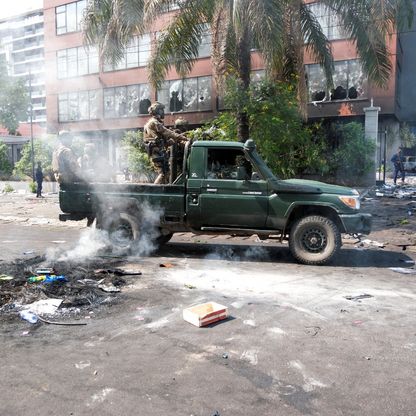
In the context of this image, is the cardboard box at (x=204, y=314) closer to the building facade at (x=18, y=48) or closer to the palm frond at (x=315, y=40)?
the building facade at (x=18, y=48)

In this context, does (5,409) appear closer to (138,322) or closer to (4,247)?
(138,322)

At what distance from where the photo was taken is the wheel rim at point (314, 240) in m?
7.34

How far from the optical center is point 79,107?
3344cm

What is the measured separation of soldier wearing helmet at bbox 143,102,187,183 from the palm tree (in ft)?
9.06

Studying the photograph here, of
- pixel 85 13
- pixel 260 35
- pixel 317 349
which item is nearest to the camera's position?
pixel 317 349

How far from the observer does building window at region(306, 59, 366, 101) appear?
24109 mm

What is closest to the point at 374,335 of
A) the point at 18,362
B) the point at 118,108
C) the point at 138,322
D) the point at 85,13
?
the point at 138,322

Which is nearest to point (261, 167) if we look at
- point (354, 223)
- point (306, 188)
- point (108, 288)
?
point (306, 188)

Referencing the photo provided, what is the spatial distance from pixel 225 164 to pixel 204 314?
11.9 ft

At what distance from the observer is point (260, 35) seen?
978 cm

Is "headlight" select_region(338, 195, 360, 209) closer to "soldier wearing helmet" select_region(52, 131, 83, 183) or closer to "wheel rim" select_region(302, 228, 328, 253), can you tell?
"wheel rim" select_region(302, 228, 328, 253)

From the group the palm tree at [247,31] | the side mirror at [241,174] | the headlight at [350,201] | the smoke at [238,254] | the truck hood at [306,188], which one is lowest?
the smoke at [238,254]

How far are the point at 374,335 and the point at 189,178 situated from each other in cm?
420

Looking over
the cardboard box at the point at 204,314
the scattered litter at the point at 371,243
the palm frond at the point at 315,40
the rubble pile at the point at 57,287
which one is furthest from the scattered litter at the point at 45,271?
the palm frond at the point at 315,40
